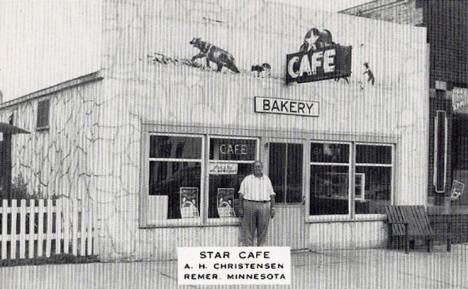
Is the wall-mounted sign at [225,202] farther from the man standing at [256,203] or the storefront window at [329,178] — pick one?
the storefront window at [329,178]

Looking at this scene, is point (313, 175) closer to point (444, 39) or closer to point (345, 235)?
point (345, 235)

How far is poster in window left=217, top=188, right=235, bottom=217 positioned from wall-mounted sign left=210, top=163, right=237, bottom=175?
31cm

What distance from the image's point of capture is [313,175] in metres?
13.0

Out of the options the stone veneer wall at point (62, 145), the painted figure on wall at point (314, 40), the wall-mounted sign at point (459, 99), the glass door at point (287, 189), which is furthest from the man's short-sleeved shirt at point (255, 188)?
the wall-mounted sign at point (459, 99)

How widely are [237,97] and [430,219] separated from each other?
5427 mm

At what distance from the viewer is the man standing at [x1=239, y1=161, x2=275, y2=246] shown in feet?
38.3

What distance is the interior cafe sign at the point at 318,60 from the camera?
37.3 ft

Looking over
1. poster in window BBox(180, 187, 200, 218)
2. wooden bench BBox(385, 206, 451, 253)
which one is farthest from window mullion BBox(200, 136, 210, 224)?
wooden bench BBox(385, 206, 451, 253)

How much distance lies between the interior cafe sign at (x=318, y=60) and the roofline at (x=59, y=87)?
370 cm

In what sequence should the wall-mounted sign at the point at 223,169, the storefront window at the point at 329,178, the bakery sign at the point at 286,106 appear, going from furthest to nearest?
the storefront window at the point at 329,178 < the bakery sign at the point at 286,106 < the wall-mounted sign at the point at 223,169

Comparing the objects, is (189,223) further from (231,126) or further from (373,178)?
(373,178)

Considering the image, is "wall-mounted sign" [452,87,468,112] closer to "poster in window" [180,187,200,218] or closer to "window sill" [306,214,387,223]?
"window sill" [306,214,387,223]

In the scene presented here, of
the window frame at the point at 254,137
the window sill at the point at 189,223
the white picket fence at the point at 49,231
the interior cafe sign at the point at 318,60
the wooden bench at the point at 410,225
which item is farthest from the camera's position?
the wooden bench at the point at 410,225

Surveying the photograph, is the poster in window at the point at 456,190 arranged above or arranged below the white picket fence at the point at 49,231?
above
